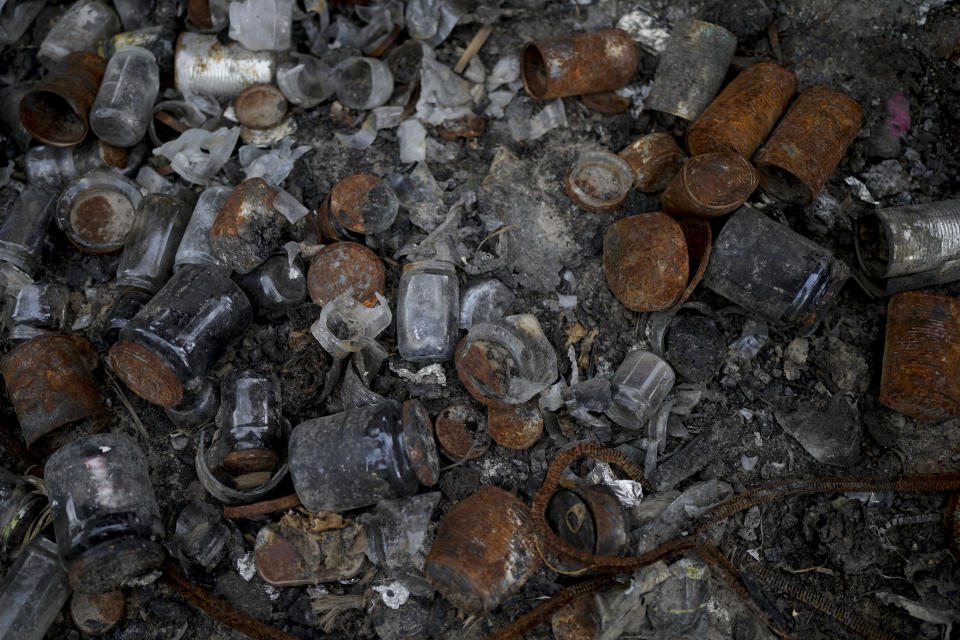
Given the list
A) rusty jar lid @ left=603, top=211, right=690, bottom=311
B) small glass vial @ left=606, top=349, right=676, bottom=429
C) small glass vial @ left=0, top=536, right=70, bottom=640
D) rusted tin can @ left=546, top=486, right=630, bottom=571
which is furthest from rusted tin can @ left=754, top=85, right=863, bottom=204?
small glass vial @ left=0, top=536, right=70, bottom=640

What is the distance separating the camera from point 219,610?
2.66 meters

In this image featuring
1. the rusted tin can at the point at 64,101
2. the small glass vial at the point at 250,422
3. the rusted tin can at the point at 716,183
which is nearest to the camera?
the small glass vial at the point at 250,422

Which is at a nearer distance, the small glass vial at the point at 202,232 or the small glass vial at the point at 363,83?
the small glass vial at the point at 202,232

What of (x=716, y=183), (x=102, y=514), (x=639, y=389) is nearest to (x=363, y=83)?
(x=716, y=183)

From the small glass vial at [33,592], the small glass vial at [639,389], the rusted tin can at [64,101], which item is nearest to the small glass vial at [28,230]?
the rusted tin can at [64,101]

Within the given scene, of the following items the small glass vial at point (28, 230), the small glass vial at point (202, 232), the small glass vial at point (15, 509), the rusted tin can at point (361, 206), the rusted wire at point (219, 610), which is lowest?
the rusted wire at point (219, 610)

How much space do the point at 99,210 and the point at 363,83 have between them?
155 cm

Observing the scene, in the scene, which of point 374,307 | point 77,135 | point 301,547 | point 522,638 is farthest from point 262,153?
point 522,638

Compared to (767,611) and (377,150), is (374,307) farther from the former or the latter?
(767,611)

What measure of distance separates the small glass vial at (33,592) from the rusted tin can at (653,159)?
3135 mm

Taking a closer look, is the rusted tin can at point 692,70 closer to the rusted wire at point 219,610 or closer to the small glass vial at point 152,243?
the small glass vial at point 152,243

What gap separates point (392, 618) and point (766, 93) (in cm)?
297

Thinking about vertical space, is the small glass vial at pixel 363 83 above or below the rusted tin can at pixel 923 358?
above

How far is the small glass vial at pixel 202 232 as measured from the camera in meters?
3.14
